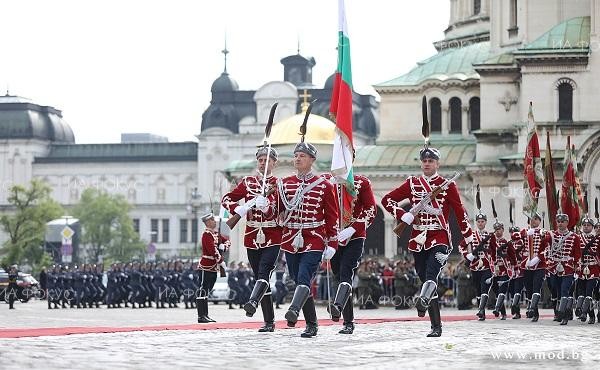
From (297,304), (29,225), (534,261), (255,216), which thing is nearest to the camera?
(297,304)

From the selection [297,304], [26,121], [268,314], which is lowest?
[268,314]

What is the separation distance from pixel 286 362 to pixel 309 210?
4.27 m

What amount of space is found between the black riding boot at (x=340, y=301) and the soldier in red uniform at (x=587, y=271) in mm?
8276

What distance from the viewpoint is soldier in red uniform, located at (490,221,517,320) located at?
2636 cm

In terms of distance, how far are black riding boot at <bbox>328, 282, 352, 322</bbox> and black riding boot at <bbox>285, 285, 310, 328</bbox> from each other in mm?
473

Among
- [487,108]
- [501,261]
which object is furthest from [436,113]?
[501,261]

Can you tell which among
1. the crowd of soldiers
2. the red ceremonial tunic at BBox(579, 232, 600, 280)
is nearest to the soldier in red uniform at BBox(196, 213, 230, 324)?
the red ceremonial tunic at BBox(579, 232, 600, 280)

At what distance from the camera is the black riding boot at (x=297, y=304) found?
50.8 feet

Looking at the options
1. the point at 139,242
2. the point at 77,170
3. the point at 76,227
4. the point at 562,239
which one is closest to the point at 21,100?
the point at 77,170

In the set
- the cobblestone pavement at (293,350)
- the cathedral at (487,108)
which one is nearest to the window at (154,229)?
the cathedral at (487,108)

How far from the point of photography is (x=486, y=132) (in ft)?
215

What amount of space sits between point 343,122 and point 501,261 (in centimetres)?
839

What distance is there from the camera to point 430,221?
16859mm

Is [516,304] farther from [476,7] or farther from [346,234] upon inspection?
[476,7]
